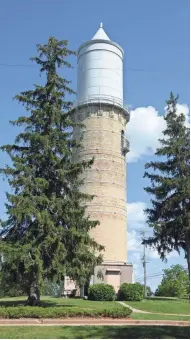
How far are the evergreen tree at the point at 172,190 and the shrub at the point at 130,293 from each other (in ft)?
10.4

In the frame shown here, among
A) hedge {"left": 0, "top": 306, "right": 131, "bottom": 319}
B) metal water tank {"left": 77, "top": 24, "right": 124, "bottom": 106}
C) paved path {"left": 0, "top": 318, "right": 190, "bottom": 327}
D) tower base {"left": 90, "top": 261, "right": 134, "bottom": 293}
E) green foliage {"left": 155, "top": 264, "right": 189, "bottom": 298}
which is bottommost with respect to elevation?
green foliage {"left": 155, "top": 264, "right": 189, "bottom": 298}

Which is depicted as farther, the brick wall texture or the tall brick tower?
the brick wall texture

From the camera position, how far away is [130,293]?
3144 centimetres

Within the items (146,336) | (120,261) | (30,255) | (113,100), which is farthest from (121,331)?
(113,100)

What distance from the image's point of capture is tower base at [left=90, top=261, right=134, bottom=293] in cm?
3494

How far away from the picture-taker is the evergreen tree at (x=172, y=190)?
99.9ft

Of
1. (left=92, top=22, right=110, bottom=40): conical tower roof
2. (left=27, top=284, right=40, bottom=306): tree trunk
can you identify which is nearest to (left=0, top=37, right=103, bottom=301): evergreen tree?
(left=27, top=284, right=40, bottom=306): tree trunk

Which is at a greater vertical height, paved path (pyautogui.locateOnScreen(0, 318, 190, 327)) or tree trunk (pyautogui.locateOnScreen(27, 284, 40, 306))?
tree trunk (pyautogui.locateOnScreen(27, 284, 40, 306))

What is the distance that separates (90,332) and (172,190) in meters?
18.9

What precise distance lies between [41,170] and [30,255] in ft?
16.9

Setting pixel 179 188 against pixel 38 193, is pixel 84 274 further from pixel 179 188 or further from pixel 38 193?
pixel 179 188

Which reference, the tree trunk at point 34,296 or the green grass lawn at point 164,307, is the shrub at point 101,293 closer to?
the green grass lawn at point 164,307

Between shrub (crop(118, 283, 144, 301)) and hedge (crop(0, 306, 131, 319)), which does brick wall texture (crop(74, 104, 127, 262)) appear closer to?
shrub (crop(118, 283, 144, 301))

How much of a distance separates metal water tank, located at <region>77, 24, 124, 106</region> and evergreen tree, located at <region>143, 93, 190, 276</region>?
8326 millimetres
